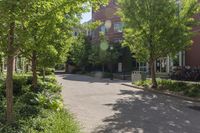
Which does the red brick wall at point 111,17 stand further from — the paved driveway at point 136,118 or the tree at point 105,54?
the paved driveway at point 136,118

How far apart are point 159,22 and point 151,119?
1183 centimetres

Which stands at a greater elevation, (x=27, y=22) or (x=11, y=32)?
(x=27, y=22)

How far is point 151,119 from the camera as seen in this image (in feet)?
37.2

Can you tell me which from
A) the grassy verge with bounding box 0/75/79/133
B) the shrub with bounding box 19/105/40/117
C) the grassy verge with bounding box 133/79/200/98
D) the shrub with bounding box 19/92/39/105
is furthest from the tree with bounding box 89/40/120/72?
the shrub with bounding box 19/105/40/117

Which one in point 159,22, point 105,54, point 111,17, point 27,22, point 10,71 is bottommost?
point 10,71

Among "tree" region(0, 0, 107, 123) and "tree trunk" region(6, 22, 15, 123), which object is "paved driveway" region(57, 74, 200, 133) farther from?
"tree" region(0, 0, 107, 123)

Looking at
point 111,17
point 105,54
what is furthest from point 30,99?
point 111,17

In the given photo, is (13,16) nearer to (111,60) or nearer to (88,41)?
(111,60)

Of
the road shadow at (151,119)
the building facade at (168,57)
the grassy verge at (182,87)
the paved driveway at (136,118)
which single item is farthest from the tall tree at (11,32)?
the building facade at (168,57)

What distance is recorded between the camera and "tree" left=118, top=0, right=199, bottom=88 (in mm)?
22047

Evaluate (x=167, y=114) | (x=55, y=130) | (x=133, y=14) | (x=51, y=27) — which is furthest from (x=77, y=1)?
(x=133, y=14)

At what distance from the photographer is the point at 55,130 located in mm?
7664

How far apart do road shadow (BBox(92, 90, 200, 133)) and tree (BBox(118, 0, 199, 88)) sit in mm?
8015

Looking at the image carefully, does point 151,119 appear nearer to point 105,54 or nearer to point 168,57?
point 168,57
